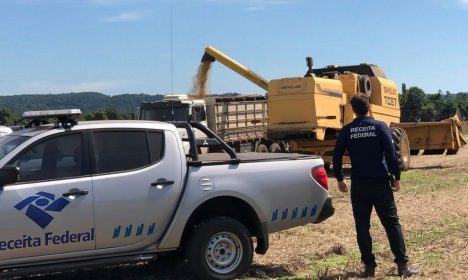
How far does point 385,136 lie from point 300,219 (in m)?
1.30

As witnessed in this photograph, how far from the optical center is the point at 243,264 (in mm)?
6180

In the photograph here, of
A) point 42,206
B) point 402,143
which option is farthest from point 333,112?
point 42,206

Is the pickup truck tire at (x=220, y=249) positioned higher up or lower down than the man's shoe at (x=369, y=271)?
higher up

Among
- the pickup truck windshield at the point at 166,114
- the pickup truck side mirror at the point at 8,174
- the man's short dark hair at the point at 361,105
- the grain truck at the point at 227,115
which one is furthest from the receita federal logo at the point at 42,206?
the pickup truck windshield at the point at 166,114

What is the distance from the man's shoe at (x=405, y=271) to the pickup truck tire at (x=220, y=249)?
5.19 ft

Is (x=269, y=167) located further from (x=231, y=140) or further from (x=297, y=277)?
(x=231, y=140)

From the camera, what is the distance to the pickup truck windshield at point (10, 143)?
5504mm

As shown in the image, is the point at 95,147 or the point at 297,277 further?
the point at 297,277

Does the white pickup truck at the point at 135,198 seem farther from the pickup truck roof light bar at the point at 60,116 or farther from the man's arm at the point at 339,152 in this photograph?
the man's arm at the point at 339,152

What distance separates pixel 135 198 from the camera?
568 centimetres

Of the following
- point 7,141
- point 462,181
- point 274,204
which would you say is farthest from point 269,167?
point 462,181

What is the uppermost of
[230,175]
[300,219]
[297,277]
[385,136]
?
[385,136]

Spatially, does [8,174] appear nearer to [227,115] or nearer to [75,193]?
[75,193]

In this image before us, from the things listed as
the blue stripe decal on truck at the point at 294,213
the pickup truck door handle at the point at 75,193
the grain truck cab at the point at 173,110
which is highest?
the grain truck cab at the point at 173,110
